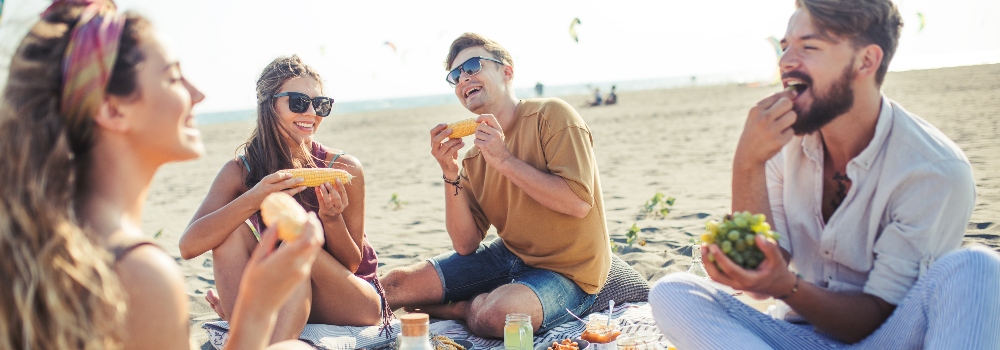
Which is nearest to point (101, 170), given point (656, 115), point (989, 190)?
point (989, 190)

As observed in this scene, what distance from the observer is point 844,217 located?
3.30m

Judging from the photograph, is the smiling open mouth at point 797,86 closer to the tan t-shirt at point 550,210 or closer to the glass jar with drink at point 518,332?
the tan t-shirt at point 550,210

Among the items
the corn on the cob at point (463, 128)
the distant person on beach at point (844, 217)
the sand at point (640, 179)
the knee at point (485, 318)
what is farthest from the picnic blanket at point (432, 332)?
the corn on the cob at point (463, 128)

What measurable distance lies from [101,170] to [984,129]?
14.7 m

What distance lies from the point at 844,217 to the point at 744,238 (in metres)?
0.77

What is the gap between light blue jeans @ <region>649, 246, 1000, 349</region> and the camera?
8.74 feet

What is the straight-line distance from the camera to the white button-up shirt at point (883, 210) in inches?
119

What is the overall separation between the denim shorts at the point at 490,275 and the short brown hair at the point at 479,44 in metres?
1.33

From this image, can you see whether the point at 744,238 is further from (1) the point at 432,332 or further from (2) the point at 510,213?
(1) the point at 432,332

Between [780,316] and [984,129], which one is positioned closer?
[780,316]

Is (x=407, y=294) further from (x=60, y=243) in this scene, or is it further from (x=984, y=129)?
(x=984, y=129)

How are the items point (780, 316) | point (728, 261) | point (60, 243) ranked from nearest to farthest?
point (60, 243)
point (728, 261)
point (780, 316)

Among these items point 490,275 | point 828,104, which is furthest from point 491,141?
point 828,104

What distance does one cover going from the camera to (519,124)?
494cm
